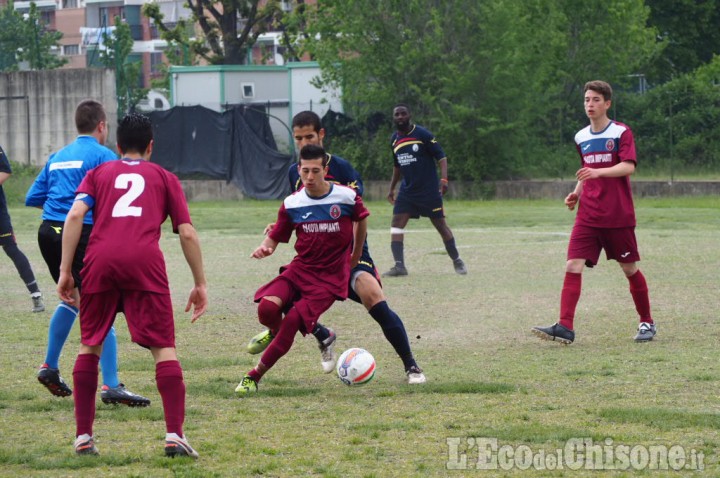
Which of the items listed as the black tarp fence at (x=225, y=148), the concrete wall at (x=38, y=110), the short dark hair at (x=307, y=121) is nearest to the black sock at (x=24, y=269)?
the short dark hair at (x=307, y=121)

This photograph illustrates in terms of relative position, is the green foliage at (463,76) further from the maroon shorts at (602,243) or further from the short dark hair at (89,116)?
the short dark hair at (89,116)

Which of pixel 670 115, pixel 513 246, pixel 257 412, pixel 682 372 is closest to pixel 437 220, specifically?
pixel 513 246

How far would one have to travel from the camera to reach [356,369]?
7504 mm

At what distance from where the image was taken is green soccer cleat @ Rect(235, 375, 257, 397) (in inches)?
290

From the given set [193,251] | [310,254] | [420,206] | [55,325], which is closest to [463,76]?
[420,206]

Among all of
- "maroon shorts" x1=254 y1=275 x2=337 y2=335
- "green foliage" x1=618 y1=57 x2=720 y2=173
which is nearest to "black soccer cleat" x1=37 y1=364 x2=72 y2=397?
"maroon shorts" x1=254 y1=275 x2=337 y2=335

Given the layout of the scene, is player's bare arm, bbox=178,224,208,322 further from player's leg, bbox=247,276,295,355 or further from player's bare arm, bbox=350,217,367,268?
player's bare arm, bbox=350,217,367,268

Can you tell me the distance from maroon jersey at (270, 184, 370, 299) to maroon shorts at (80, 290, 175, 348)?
1.77 metres

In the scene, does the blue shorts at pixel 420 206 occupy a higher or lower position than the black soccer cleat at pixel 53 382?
higher

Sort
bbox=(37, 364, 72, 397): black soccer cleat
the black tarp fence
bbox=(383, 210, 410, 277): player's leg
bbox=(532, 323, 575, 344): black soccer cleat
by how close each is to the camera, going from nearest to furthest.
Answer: bbox=(37, 364, 72, 397): black soccer cleat < bbox=(532, 323, 575, 344): black soccer cleat < bbox=(383, 210, 410, 277): player's leg < the black tarp fence

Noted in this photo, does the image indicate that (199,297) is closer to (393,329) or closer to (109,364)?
→ (109,364)

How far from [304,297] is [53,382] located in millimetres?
1610

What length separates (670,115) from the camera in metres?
29.7

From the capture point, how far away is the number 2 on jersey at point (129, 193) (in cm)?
580
